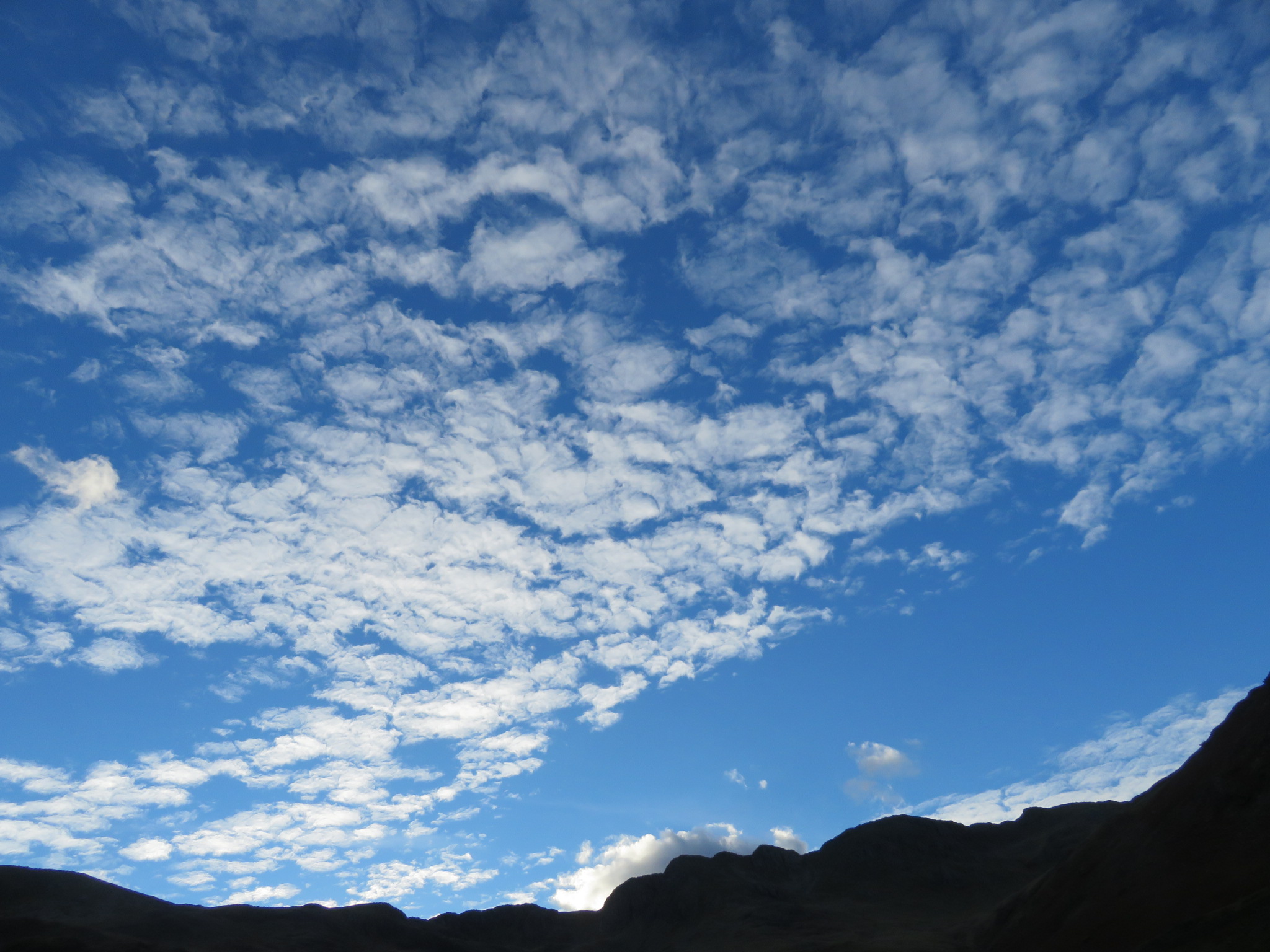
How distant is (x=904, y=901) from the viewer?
2943 inches

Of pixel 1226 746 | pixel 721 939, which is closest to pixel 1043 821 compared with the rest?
pixel 721 939

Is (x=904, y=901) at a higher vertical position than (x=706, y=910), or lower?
lower

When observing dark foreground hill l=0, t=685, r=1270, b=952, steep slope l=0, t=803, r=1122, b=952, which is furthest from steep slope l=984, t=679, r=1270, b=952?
steep slope l=0, t=803, r=1122, b=952

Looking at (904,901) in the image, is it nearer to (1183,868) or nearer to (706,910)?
(706,910)

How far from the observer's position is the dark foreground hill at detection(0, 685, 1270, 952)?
118 ft

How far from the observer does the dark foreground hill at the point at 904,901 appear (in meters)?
36.0

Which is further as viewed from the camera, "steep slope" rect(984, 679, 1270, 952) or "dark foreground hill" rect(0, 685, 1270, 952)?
"dark foreground hill" rect(0, 685, 1270, 952)

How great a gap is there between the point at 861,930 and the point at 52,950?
58.0 meters

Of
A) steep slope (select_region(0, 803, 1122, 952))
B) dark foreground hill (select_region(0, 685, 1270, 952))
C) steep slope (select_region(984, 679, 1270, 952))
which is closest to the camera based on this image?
steep slope (select_region(984, 679, 1270, 952))

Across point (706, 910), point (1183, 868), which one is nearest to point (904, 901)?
point (706, 910)

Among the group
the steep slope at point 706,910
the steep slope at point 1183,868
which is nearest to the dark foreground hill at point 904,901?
the steep slope at point 1183,868

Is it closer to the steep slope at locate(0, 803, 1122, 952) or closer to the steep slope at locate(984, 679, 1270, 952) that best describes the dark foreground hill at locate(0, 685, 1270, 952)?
the steep slope at locate(984, 679, 1270, 952)

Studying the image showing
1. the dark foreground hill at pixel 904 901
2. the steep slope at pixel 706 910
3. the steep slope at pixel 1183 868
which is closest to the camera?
the steep slope at pixel 1183 868

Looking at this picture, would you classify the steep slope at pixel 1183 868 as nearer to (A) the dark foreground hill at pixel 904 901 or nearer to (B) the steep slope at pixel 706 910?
(A) the dark foreground hill at pixel 904 901
